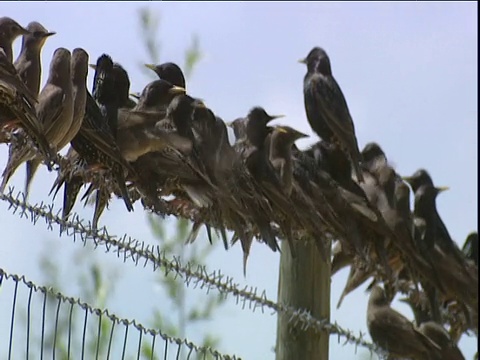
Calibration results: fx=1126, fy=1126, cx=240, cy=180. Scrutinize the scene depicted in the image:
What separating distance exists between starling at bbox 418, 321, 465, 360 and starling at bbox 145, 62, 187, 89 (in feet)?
2.87

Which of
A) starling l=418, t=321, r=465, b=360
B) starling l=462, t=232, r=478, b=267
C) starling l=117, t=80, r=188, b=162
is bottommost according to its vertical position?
starling l=418, t=321, r=465, b=360

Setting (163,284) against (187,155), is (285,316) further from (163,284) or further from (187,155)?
(163,284)

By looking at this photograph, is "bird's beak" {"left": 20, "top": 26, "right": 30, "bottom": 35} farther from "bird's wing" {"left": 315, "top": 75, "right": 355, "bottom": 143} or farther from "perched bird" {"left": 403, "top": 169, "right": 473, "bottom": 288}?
"perched bird" {"left": 403, "top": 169, "right": 473, "bottom": 288}

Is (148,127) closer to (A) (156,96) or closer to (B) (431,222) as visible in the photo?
(A) (156,96)

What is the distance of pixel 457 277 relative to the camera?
9.25 feet

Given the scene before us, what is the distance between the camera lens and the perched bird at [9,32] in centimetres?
213

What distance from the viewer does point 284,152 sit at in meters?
2.57

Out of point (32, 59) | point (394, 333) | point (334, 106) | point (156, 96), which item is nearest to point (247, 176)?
point (156, 96)

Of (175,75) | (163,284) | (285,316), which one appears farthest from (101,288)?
(285,316)

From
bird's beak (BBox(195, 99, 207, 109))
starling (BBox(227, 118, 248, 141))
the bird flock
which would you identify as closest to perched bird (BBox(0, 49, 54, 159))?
the bird flock

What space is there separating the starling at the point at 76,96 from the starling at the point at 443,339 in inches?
45.8

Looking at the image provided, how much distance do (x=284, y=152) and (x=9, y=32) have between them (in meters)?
0.69

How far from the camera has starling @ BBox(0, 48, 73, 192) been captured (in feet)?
6.46

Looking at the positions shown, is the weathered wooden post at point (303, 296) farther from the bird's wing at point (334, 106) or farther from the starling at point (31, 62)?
the starling at point (31, 62)
